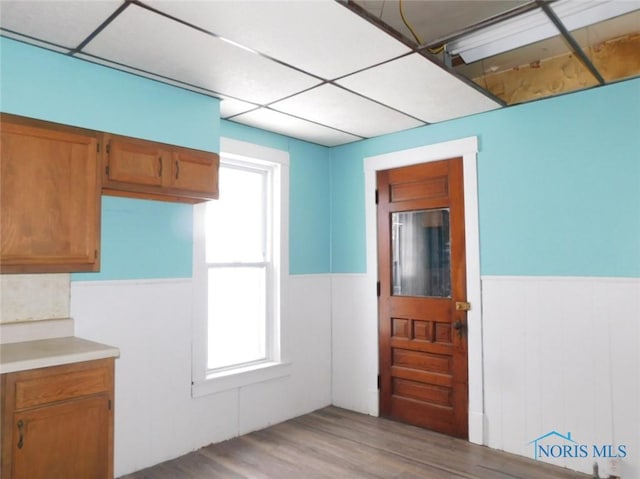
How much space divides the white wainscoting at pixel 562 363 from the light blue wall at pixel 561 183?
14 cm

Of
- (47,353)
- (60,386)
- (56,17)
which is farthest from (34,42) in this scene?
(60,386)

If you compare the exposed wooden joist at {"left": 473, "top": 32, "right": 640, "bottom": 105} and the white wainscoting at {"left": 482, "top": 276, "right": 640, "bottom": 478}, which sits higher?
the exposed wooden joist at {"left": 473, "top": 32, "right": 640, "bottom": 105}

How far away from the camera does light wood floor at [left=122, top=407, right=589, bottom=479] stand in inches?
116

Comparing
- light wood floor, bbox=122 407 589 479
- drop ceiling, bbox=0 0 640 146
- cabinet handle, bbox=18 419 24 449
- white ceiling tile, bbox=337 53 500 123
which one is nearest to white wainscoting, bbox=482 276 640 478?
light wood floor, bbox=122 407 589 479

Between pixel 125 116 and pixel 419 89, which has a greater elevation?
pixel 419 89

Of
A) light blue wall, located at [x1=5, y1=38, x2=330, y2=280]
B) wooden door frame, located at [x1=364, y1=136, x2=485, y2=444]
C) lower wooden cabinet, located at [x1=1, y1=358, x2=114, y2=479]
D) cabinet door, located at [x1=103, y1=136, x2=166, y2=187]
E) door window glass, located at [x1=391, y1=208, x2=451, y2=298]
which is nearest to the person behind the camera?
lower wooden cabinet, located at [x1=1, y1=358, x2=114, y2=479]

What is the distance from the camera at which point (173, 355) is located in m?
3.13

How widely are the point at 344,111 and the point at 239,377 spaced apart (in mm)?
2204

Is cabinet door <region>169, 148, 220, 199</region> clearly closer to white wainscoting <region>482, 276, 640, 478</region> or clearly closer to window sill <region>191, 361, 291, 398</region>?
window sill <region>191, 361, 291, 398</region>

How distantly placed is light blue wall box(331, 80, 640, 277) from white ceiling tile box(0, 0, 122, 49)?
2.58 metres

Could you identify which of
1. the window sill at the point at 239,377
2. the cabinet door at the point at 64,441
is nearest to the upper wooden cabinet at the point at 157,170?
the cabinet door at the point at 64,441

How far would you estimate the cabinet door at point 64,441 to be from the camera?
2.03m

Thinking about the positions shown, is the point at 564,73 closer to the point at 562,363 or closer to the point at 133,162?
the point at 562,363

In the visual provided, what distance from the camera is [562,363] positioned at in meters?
3.07
